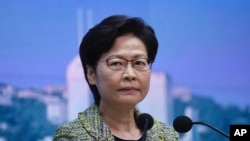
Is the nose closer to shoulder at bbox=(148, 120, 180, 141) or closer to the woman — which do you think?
the woman

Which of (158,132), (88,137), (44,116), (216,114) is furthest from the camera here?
(216,114)

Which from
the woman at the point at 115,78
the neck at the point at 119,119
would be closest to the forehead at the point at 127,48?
the woman at the point at 115,78

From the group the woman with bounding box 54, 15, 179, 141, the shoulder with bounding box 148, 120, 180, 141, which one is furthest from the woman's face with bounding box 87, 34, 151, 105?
the shoulder with bounding box 148, 120, 180, 141

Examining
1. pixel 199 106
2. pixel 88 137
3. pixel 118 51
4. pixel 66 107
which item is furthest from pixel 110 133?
pixel 199 106

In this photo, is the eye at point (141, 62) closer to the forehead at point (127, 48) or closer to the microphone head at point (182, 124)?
the forehead at point (127, 48)

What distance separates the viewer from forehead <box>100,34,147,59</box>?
43.6 inches

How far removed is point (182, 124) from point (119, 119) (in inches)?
5.8

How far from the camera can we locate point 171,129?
4.08 feet

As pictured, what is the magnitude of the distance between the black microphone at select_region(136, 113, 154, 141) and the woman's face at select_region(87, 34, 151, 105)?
8 centimetres

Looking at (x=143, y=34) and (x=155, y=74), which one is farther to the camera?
(x=155, y=74)

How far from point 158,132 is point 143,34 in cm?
23

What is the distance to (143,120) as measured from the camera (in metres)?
1.20

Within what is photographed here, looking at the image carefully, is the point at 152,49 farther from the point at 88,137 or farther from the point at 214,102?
the point at 214,102

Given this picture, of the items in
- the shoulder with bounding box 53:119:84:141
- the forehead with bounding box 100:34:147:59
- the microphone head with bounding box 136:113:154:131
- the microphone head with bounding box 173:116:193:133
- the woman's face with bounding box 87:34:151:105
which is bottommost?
the shoulder with bounding box 53:119:84:141
